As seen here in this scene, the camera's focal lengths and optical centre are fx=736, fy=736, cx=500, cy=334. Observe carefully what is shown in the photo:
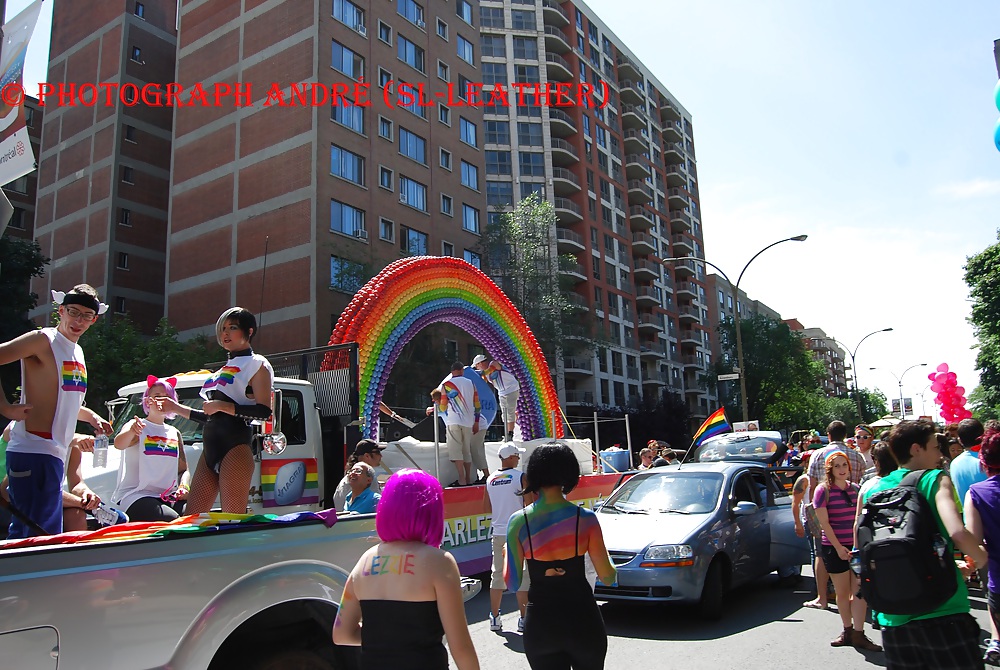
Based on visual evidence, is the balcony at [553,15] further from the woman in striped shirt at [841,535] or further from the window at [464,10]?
the woman in striped shirt at [841,535]

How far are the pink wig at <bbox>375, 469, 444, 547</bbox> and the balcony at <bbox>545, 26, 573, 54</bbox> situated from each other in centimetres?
6001

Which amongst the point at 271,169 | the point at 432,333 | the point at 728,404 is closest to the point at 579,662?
the point at 432,333

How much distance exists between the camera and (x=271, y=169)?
32.8m

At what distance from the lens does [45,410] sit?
4.02m

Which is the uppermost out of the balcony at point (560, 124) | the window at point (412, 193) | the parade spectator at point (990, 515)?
the balcony at point (560, 124)

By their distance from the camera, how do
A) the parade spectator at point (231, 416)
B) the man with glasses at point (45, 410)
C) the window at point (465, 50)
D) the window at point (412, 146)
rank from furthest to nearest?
the window at point (465, 50) → the window at point (412, 146) → the parade spectator at point (231, 416) → the man with glasses at point (45, 410)

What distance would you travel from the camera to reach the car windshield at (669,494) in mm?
8500

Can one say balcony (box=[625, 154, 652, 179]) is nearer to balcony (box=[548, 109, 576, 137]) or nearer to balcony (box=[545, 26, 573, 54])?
balcony (box=[548, 109, 576, 137])

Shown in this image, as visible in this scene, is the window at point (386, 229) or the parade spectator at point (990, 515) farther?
the window at point (386, 229)

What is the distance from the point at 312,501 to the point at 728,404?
67.1 m

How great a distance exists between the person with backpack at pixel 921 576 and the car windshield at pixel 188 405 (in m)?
6.16

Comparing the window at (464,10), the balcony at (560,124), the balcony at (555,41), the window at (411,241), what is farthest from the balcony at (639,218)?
the window at (411,241)

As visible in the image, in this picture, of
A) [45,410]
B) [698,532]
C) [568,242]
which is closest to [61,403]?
[45,410]

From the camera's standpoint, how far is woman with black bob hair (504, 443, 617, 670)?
3506 mm
